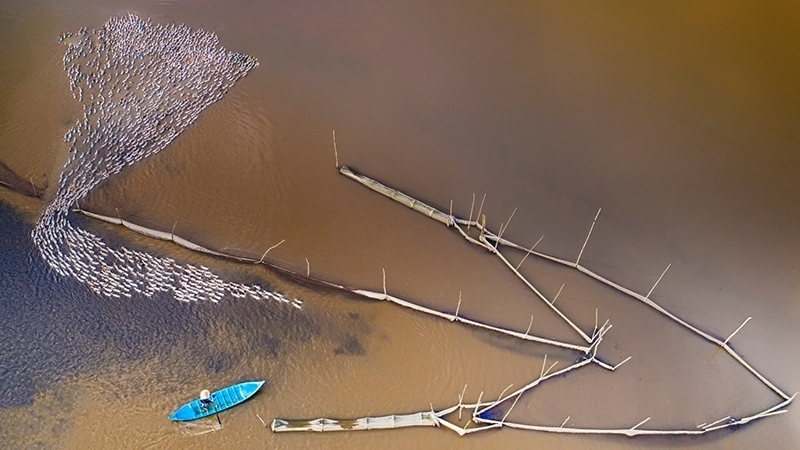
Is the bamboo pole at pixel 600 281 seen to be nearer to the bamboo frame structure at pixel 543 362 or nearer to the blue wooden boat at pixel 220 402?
the bamboo frame structure at pixel 543 362

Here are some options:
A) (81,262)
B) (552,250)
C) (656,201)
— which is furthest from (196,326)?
(656,201)

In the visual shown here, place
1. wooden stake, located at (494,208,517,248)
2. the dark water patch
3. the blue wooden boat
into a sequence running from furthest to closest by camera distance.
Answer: wooden stake, located at (494,208,517,248) → the dark water patch → the blue wooden boat

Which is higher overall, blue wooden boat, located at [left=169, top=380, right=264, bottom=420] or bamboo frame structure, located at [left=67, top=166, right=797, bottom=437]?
bamboo frame structure, located at [left=67, top=166, right=797, bottom=437]

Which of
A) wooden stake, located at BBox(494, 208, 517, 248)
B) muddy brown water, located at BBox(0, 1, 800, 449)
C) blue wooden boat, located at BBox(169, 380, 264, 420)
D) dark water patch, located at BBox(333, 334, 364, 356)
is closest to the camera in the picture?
blue wooden boat, located at BBox(169, 380, 264, 420)

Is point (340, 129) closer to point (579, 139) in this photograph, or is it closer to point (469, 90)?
point (469, 90)

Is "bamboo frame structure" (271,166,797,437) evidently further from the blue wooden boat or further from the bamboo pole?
the blue wooden boat

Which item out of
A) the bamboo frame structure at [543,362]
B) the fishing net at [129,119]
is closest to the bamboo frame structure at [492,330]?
the bamboo frame structure at [543,362]

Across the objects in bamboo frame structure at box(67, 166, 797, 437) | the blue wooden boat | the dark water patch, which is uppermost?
bamboo frame structure at box(67, 166, 797, 437)

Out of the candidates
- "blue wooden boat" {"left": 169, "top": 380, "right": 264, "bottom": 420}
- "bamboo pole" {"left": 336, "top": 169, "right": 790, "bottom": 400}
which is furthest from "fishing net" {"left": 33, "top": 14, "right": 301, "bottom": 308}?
"bamboo pole" {"left": 336, "top": 169, "right": 790, "bottom": 400}
